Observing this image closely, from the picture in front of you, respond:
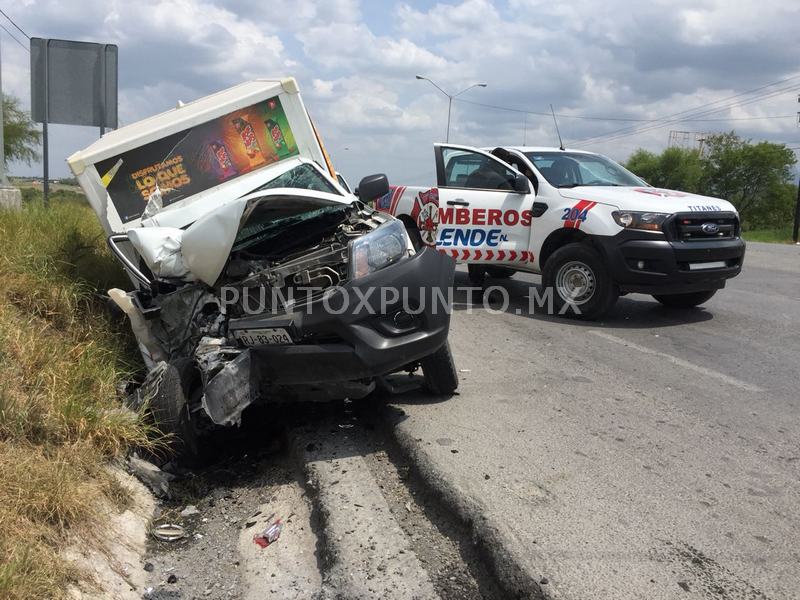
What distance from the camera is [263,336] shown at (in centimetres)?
365

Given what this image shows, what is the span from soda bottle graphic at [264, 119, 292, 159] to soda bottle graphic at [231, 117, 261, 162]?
14 cm

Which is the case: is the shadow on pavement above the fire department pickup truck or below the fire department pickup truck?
below

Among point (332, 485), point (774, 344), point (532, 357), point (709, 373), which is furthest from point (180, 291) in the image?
point (774, 344)

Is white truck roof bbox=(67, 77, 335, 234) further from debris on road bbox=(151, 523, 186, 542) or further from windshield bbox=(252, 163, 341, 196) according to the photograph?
debris on road bbox=(151, 523, 186, 542)

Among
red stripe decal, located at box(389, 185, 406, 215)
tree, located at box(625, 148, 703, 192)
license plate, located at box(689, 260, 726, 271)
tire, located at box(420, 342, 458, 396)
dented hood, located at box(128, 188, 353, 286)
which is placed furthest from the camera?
tree, located at box(625, 148, 703, 192)

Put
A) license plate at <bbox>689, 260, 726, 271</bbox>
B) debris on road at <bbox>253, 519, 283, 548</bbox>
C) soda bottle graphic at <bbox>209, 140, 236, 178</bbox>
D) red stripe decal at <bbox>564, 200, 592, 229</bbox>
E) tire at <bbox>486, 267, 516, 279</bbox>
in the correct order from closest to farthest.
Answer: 1. debris on road at <bbox>253, 519, 283, 548</bbox>
2. soda bottle graphic at <bbox>209, 140, 236, 178</bbox>
3. license plate at <bbox>689, 260, 726, 271</bbox>
4. red stripe decal at <bbox>564, 200, 592, 229</bbox>
5. tire at <bbox>486, 267, 516, 279</bbox>

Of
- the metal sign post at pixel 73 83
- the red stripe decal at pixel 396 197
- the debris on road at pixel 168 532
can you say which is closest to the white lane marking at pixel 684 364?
the red stripe decal at pixel 396 197

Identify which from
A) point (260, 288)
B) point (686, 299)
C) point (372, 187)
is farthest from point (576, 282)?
point (260, 288)

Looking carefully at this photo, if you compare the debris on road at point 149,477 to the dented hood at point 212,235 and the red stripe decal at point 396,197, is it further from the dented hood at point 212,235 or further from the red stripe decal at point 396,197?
the red stripe decal at point 396,197

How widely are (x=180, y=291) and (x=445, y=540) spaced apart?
224 cm

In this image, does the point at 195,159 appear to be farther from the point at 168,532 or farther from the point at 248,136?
the point at 168,532

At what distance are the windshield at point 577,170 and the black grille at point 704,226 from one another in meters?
Answer: 1.18

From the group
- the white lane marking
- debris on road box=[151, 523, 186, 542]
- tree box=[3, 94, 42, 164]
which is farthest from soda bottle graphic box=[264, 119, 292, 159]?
tree box=[3, 94, 42, 164]

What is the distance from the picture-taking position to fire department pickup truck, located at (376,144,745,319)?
21.5 feet
